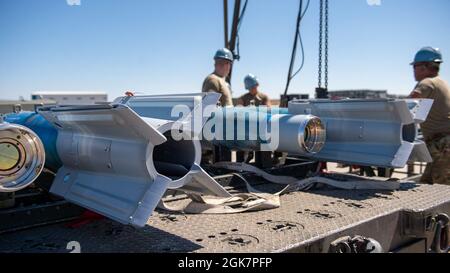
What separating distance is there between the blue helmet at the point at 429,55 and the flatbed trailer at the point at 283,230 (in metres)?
2.27

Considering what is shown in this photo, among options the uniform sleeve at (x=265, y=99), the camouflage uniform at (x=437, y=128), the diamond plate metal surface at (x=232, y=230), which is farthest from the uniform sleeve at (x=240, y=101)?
the diamond plate metal surface at (x=232, y=230)

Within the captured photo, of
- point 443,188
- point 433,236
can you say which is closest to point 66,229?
point 433,236

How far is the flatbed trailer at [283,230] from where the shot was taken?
87.9 inches

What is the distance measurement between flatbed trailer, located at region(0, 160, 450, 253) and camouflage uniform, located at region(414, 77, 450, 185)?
5.63 feet

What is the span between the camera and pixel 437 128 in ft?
16.4

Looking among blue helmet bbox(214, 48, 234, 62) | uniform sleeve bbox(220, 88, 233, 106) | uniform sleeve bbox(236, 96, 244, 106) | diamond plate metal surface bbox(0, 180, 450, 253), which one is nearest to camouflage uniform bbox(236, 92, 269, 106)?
uniform sleeve bbox(236, 96, 244, 106)

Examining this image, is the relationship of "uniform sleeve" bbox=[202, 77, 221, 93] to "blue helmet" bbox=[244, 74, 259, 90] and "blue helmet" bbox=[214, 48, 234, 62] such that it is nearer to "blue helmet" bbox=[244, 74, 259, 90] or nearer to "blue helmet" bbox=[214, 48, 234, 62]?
"blue helmet" bbox=[214, 48, 234, 62]

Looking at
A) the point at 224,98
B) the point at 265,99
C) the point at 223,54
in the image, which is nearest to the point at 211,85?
the point at 224,98

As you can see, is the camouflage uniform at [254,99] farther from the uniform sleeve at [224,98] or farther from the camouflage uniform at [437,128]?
the camouflage uniform at [437,128]

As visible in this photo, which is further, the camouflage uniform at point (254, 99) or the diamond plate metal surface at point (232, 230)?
the camouflage uniform at point (254, 99)

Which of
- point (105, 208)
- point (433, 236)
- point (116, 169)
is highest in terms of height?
point (116, 169)
